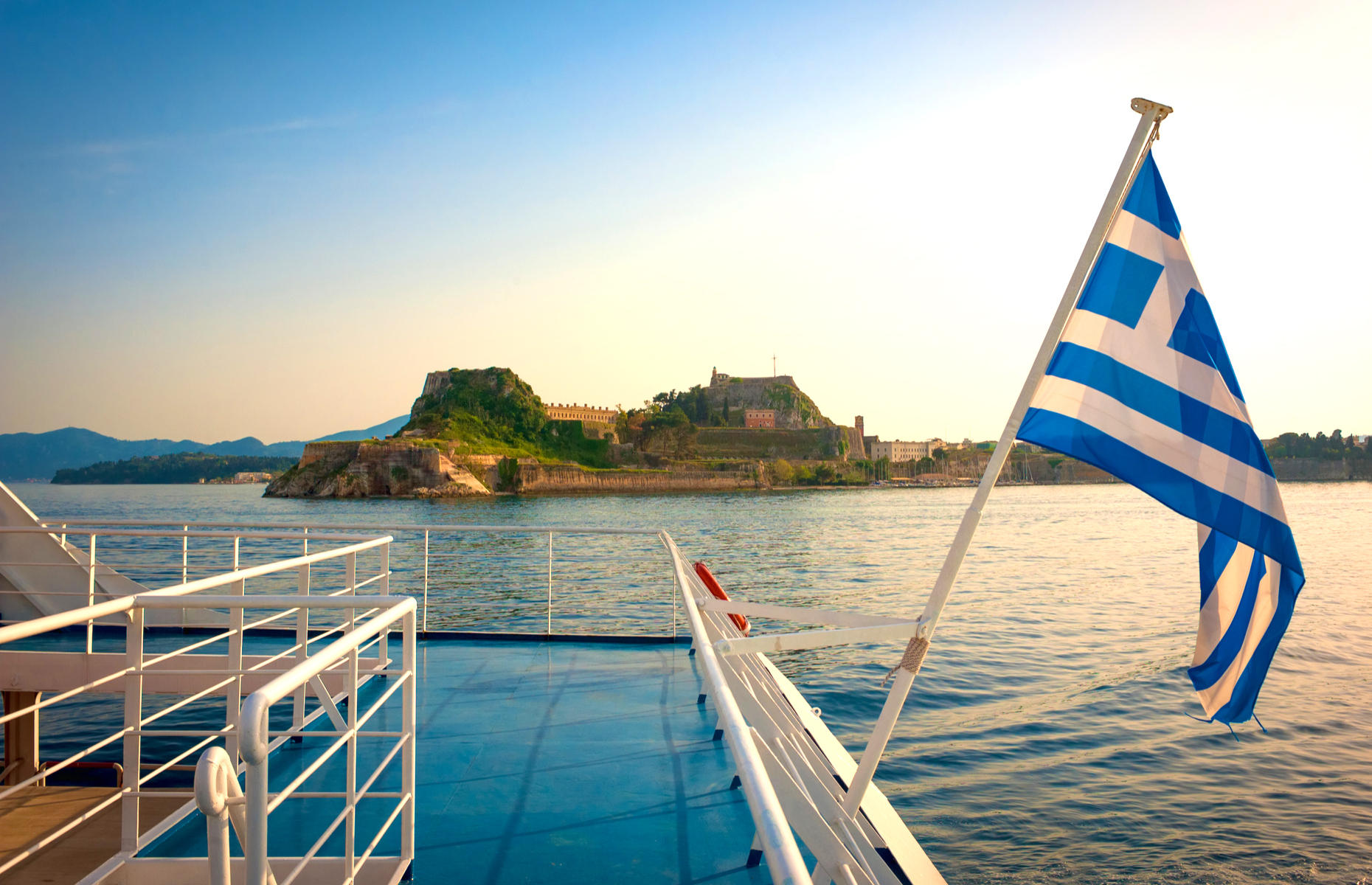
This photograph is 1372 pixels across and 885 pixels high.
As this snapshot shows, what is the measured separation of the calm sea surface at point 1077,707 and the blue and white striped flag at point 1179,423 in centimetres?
272

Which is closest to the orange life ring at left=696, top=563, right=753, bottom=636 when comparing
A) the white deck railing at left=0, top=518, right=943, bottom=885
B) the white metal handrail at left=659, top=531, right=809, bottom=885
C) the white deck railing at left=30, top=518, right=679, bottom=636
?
the white deck railing at left=0, top=518, right=943, bottom=885

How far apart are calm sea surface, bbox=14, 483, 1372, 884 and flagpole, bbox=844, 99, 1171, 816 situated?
108 inches

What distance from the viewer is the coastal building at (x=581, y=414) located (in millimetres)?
101312

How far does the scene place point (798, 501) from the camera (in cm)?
6800

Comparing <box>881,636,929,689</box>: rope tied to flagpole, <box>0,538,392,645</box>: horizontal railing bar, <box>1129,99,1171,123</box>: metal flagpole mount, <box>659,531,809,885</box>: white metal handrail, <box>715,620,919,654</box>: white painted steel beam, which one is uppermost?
<box>1129,99,1171,123</box>: metal flagpole mount

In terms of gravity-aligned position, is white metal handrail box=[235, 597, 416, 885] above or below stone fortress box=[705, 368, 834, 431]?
below

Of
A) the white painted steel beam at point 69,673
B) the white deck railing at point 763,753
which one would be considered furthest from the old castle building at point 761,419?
the white deck railing at point 763,753

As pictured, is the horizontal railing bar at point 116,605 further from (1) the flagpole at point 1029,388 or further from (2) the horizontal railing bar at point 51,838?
(1) the flagpole at point 1029,388

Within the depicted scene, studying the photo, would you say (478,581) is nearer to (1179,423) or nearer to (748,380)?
(1179,423)

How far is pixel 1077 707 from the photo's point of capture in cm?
777

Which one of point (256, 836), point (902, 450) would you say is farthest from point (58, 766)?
point (902, 450)

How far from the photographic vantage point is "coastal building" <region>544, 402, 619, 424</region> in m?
101

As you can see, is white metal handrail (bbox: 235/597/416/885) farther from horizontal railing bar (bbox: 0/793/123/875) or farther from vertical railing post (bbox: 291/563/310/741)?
vertical railing post (bbox: 291/563/310/741)

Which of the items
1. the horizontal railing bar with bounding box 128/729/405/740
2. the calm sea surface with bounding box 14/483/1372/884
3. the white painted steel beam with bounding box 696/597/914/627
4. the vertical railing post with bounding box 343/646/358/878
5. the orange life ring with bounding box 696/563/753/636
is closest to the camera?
the horizontal railing bar with bounding box 128/729/405/740
